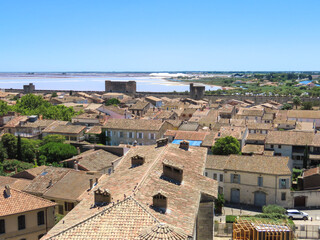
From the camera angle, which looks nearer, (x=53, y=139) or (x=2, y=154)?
(x=2, y=154)

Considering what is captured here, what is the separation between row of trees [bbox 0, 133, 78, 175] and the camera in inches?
1527

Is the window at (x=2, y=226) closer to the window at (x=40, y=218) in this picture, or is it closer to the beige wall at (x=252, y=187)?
the window at (x=40, y=218)

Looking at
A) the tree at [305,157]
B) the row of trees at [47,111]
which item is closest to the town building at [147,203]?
the tree at [305,157]

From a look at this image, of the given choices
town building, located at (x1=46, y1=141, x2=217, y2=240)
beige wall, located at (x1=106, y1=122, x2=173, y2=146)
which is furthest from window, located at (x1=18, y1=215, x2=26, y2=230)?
beige wall, located at (x1=106, y1=122, x2=173, y2=146)

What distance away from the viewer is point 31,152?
136 ft

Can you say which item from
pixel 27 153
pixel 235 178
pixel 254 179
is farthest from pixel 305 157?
pixel 27 153

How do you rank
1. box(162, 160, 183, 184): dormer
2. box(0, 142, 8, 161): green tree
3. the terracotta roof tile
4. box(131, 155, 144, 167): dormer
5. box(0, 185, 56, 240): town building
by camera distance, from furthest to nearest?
box(0, 142, 8, 161): green tree
the terracotta roof tile
box(0, 185, 56, 240): town building
box(131, 155, 144, 167): dormer
box(162, 160, 183, 184): dormer

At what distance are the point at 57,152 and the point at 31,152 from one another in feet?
13.2

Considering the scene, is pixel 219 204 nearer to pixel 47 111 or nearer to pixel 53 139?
pixel 53 139

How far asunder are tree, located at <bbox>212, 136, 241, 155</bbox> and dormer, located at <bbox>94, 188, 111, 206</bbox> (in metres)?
26.8

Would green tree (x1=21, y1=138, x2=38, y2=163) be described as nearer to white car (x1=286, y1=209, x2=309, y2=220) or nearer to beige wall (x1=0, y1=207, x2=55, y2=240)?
beige wall (x1=0, y1=207, x2=55, y2=240)

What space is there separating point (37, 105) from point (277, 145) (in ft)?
176

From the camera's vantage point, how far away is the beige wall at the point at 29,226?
1891 cm

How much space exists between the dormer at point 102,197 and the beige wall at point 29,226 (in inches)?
285
